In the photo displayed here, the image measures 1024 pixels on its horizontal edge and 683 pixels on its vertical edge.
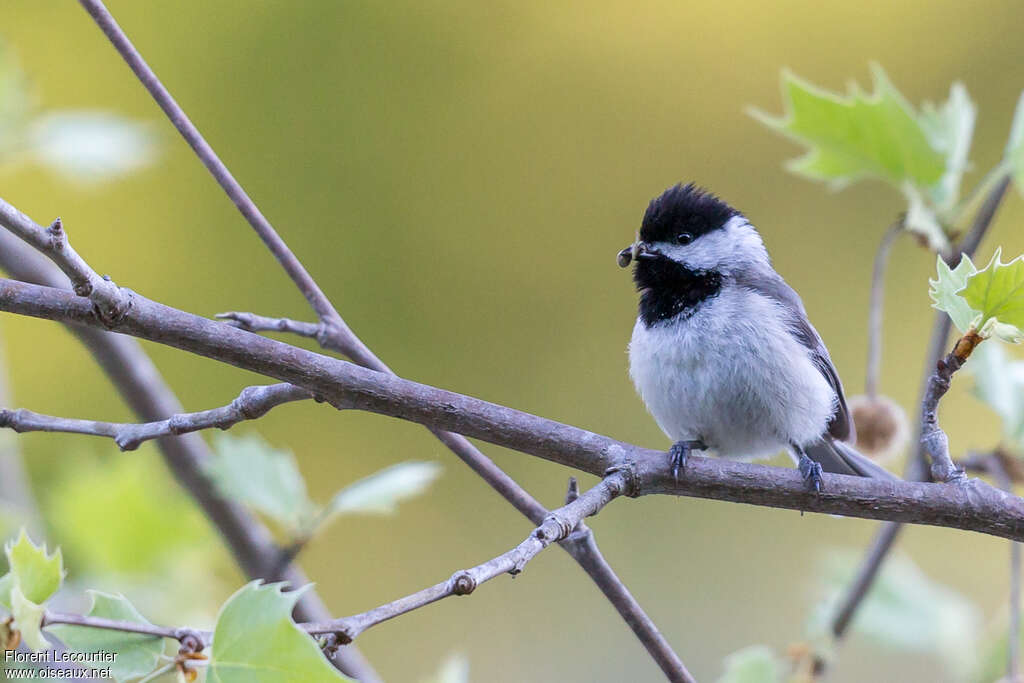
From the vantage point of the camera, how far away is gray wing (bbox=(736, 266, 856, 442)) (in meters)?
1.78

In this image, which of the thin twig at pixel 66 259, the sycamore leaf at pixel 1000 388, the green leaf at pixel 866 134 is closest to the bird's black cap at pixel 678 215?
the green leaf at pixel 866 134

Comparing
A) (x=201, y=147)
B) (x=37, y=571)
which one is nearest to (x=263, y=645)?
(x=37, y=571)

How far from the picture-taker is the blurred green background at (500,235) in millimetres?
3588

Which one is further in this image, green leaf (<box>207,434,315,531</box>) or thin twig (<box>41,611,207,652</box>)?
green leaf (<box>207,434,315,531</box>)

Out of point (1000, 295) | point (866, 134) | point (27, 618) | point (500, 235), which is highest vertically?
point (500, 235)

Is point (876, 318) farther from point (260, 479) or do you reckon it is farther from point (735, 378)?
point (260, 479)

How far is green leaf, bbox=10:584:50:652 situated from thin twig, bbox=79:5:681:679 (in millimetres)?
479

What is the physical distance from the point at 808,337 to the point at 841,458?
0.81ft

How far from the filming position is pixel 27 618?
0.77m

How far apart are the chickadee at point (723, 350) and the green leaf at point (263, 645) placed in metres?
0.97

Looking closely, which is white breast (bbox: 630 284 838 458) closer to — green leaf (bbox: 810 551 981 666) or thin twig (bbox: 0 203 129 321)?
green leaf (bbox: 810 551 981 666)

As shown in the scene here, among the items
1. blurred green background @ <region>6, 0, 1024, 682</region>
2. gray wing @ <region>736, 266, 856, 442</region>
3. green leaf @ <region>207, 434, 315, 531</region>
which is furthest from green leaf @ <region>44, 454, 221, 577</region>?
blurred green background @ <region>6, 0, 1024, 682</region>

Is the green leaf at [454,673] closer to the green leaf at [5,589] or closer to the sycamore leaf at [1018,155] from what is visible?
the green leaf at [5,589]

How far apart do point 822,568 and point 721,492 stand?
0.93 metres
